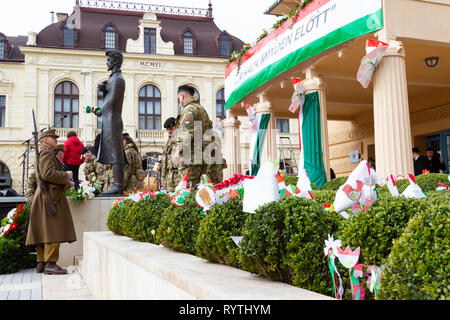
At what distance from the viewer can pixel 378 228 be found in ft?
6.73

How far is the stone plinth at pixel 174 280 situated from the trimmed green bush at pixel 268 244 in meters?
0.08

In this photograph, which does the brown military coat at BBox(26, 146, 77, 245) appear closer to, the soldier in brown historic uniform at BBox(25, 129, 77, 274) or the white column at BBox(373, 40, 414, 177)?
the soldier in brown historic uniform at BBox(25, 129, 77, 274)

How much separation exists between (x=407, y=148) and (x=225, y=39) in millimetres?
28645

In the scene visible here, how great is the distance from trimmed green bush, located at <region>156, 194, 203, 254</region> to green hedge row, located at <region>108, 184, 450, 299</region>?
57cm

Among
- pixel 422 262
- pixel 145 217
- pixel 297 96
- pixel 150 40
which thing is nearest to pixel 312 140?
pixel 297 96

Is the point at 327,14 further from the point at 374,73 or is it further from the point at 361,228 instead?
the point at 361,228

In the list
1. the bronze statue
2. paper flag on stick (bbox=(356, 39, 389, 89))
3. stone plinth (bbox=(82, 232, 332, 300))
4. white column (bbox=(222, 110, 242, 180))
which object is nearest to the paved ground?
stone plinth (bbox=(82, 232, 332, 300))

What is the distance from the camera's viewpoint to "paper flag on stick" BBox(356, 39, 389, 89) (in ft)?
27.1

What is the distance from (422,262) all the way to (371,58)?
755 cm

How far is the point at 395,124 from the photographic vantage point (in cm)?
848

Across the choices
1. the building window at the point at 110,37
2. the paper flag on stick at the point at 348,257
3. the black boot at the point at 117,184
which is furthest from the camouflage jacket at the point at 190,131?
the building window at the point at 110,37

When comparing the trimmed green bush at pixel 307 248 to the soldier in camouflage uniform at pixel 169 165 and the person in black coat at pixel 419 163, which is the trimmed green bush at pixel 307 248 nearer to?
the soldier in camouflage uniform at pixel 169 165

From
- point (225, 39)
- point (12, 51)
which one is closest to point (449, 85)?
point (225, 39)

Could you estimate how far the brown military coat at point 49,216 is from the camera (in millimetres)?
6203
